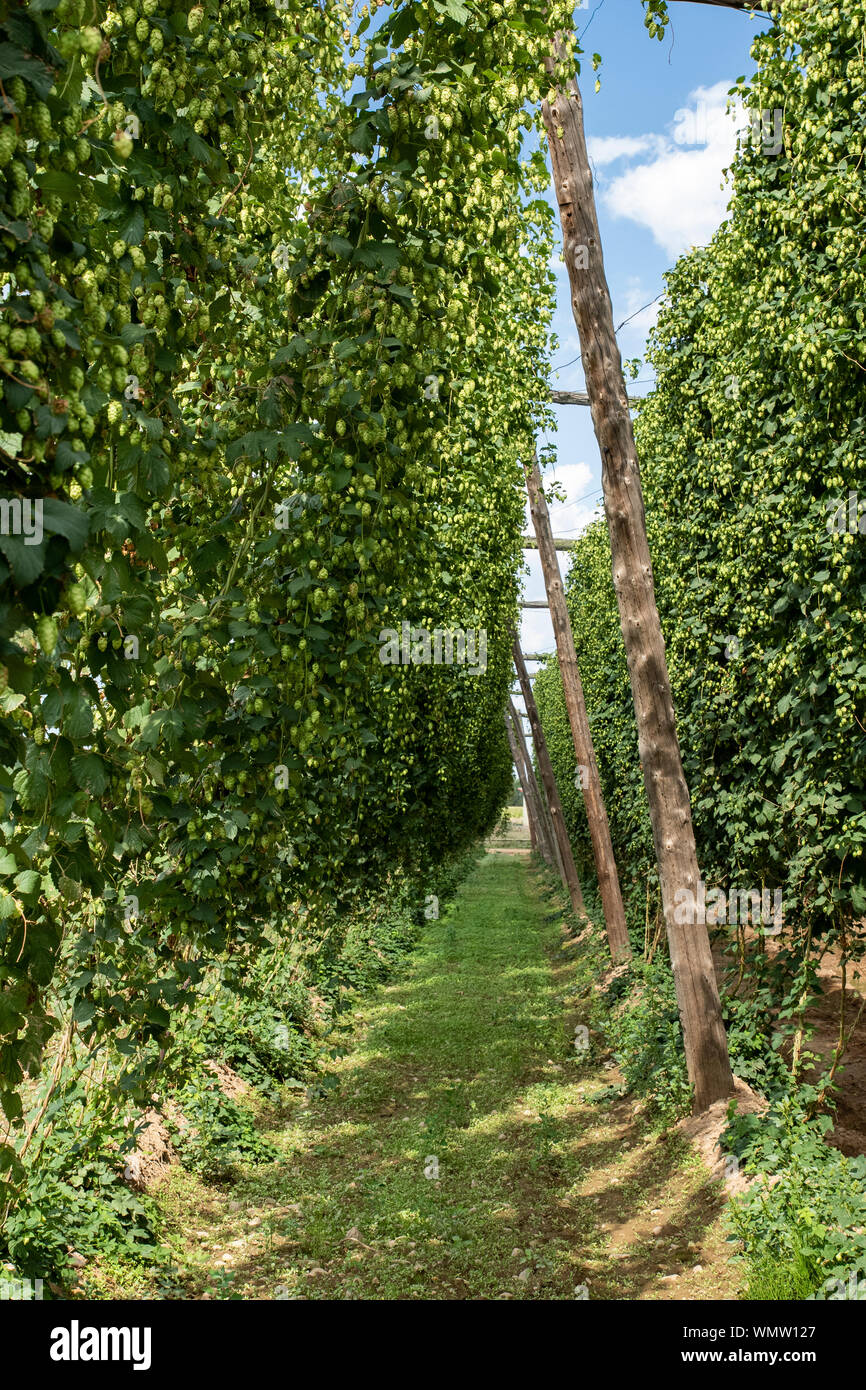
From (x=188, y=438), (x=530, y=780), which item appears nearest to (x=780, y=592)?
(x=188, y=438)

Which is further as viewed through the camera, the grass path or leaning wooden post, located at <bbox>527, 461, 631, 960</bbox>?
leaning wooden post, located at <bbox>527, 461, 631, 960</bbox>

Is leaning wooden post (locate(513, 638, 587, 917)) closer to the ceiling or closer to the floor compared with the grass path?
closer to the ceiling

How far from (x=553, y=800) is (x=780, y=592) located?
14.7 meters

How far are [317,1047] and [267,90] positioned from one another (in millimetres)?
8168

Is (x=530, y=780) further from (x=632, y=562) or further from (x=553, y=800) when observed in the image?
(x=632, y=562)

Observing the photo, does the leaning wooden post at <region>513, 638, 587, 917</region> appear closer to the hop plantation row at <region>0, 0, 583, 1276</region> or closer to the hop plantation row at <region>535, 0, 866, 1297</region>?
the hop plantation row at <region>535, 0, 866, 1297</region>

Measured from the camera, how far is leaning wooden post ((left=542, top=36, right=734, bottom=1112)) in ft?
21.8

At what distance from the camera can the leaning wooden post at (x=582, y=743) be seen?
12.3 metres

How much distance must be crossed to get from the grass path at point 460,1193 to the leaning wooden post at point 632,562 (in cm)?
103

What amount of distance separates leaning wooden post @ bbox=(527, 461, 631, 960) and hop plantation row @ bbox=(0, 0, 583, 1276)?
7858 mm

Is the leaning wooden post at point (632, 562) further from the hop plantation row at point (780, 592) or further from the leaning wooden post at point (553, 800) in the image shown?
the leaning wooden post at point (553, 800)

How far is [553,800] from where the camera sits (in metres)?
20.8

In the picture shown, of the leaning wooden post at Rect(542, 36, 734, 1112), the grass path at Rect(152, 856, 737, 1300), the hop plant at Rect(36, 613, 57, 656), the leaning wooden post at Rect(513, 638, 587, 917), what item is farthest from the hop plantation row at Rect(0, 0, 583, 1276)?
the leaning wooden post at Rect(513, 638, 587, 917)
